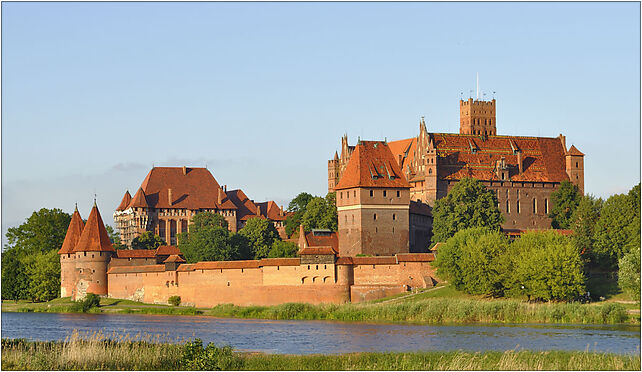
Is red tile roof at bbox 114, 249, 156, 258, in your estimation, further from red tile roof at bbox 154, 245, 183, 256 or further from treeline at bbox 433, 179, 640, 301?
treeline at bbox 433, 179, 640, 301

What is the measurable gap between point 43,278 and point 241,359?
1860 inches

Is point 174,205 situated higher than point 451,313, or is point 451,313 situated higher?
point 174,205

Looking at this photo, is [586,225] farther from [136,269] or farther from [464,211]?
[136,269]

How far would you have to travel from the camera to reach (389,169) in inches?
2724

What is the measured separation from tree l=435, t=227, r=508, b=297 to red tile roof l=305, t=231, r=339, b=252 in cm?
1434

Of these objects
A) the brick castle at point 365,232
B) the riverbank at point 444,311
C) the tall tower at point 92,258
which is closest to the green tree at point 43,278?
the brick castle at point 365,232

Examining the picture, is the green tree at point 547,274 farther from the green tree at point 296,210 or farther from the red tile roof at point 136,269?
the green tree at point 296,210

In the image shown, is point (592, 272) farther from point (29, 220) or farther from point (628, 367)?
point (29, 220)

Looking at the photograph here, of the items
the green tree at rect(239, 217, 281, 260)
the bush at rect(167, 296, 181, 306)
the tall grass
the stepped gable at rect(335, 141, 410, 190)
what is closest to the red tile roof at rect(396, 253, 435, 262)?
the tall grass

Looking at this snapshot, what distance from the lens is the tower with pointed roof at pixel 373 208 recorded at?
6812 cm

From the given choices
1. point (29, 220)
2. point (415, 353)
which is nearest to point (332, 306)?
point (415, 353)

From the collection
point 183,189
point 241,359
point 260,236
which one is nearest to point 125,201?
point 183,189

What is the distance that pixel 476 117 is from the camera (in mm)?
99938

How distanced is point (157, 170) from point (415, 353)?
76074 mm
